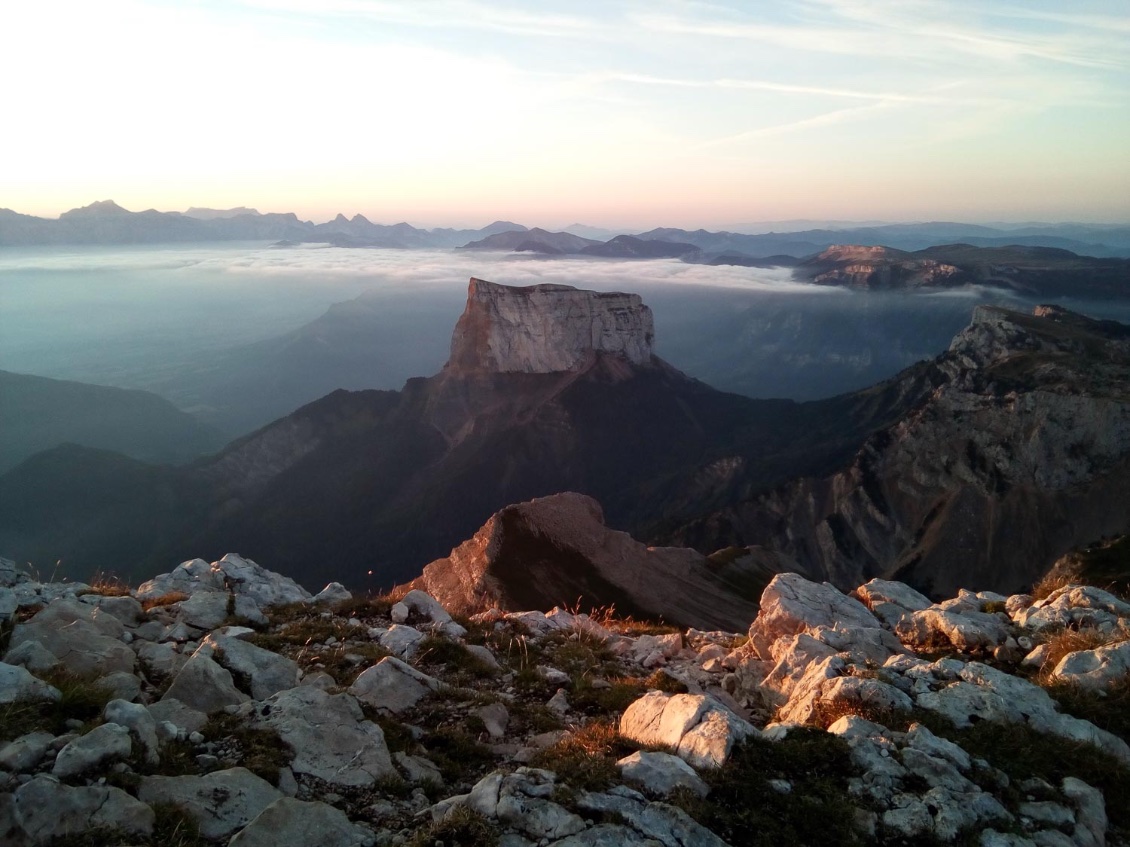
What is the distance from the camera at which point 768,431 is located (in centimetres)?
15850

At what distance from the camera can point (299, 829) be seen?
531 centimetres

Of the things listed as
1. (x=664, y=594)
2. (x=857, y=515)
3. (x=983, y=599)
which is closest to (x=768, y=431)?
(x=857, y=515)

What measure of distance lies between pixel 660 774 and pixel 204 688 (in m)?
5.73

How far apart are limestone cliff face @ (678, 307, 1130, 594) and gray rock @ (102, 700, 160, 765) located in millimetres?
94761

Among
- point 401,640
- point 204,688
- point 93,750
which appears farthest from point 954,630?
point 93,750

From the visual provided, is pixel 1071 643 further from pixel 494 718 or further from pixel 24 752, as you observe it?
pixel 24 752

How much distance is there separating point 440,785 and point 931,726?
556cm

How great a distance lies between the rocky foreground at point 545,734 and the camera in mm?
5484

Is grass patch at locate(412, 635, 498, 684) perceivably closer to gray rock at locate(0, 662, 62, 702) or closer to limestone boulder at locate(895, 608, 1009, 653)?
gray rock at locate(0, 662, 62, 702)

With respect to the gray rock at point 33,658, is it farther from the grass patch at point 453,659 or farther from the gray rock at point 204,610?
the grass patch at point 453,659

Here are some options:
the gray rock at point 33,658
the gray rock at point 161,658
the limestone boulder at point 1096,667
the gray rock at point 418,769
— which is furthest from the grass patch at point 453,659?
the limestone boulder at point 1096,667

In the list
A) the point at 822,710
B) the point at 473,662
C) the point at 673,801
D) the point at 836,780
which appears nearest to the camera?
the point at 673,801

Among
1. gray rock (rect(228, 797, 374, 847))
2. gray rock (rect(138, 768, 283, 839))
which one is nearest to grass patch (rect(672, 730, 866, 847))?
gray rock (rect(228, 797, 374, 847))

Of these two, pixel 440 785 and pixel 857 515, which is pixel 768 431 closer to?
pixel 857 515
